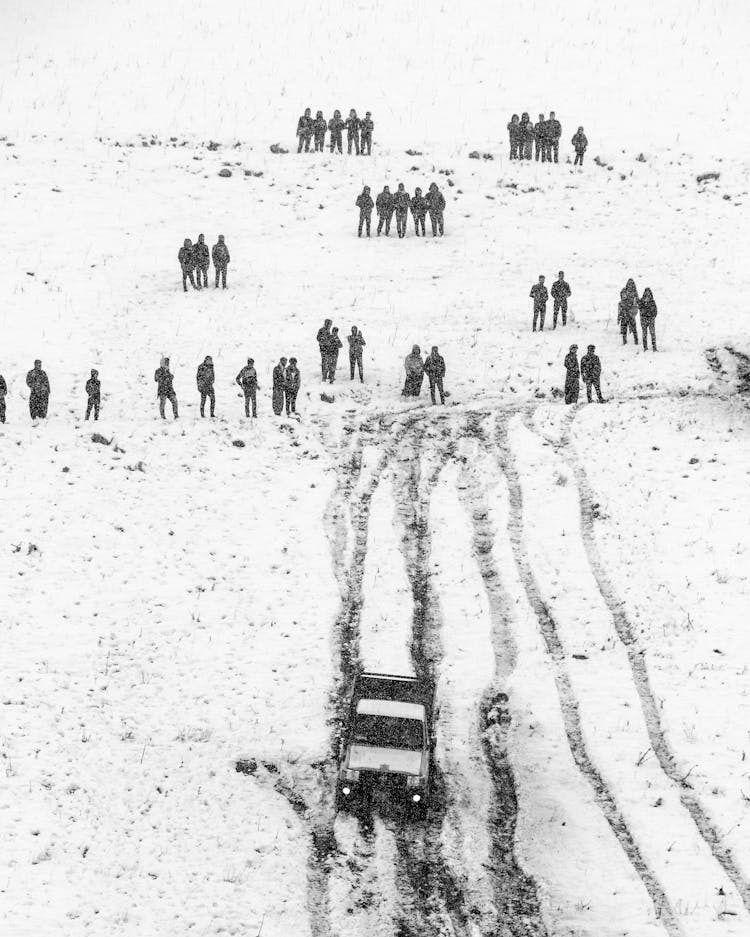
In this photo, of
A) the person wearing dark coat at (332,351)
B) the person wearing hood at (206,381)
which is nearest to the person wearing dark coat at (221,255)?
the person wearing dark coat at (332,351)

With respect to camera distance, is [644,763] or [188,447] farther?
[188,447]

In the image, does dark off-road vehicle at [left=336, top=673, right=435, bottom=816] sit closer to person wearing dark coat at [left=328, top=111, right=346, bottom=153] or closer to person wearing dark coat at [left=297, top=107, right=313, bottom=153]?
person wearing dark coat at [left=328, top=111, right=346, bottom=153]

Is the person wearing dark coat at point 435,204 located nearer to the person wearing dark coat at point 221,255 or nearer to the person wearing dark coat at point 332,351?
the person wearing dark coat at point 221,255

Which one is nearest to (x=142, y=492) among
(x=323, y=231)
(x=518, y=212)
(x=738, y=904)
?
(x=738, y=904)

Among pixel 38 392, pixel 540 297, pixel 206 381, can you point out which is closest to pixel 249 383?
pixel 206 381

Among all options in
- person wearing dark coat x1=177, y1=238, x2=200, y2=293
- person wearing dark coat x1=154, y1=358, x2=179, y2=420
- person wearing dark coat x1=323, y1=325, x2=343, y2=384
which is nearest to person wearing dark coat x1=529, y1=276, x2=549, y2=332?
person wearing dark coat x1=323, y1=325, x2=343, y2=384

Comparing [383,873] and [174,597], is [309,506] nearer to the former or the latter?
[174,597]
